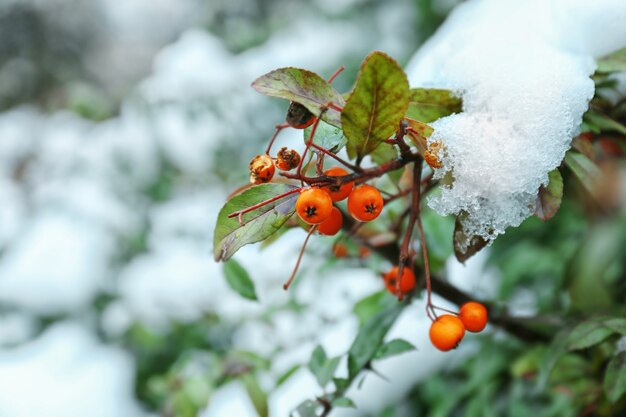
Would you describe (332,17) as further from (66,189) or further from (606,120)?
(606,120)

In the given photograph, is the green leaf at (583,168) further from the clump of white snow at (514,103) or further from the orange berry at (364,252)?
the orange berry at (364,252)

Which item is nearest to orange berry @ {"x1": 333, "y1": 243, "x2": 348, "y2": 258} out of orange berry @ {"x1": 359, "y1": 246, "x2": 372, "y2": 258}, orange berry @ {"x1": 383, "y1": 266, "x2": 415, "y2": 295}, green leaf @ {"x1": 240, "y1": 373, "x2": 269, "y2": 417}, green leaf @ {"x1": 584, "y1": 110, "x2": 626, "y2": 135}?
orange berry @ {"x1": 359, "y1": 246, "x2": 372, "y2": 258}

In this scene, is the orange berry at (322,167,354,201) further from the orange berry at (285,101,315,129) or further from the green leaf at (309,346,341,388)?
the green leaf at (309,346,341,388)

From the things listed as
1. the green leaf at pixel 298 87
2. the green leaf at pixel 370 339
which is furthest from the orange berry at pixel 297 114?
the green leaf at pixel 370 339

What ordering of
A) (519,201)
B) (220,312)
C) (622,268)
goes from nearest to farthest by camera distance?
1. (519,201)
2. (622,268)
3. (220,312)

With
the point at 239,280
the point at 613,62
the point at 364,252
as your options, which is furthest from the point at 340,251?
the point at 613,62

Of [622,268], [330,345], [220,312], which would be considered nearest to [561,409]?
[622,268]
